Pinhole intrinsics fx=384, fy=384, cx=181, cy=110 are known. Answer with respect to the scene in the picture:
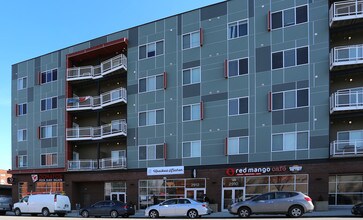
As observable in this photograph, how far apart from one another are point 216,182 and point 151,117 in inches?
325

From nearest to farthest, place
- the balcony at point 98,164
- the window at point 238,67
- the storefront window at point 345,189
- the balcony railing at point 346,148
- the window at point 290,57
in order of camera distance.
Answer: the balcony railing at point 346,148
the storefront window at point 345,189
the window at point 290,57
the window at point 238,67
the balcony at point 98,164

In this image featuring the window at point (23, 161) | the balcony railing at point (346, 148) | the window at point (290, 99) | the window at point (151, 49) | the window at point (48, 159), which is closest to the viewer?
the balcony railing at point (346, 148)

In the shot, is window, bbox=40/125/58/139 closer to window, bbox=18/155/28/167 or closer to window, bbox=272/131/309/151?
window, bbox=18/155/28/167

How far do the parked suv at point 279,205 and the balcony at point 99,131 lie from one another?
1558cm

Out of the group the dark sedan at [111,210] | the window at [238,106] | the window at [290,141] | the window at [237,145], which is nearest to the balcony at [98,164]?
the dark sedan at [111,210]

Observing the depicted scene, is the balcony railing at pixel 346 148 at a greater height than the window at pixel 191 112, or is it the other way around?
the window at pixel 191 112

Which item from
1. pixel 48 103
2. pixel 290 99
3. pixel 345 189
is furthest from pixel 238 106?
pixel 48 103

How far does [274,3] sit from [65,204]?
22643 mm

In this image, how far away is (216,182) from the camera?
29422 millimetres

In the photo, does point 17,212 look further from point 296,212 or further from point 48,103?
point 296,212

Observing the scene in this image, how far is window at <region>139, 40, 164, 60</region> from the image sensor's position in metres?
33.6

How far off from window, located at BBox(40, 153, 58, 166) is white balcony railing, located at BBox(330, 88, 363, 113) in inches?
1066

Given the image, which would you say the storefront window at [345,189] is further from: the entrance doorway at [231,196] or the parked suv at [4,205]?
the parked suv at [4,205]

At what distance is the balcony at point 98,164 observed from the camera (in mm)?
34312
